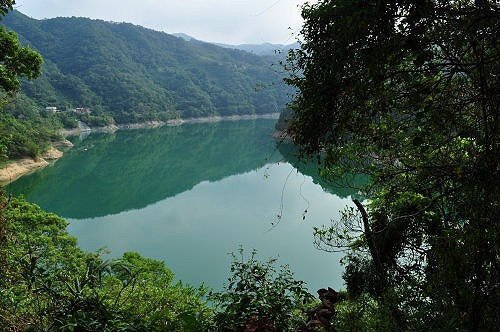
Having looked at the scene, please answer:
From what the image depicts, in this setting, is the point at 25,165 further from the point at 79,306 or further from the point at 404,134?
the point at 404,134

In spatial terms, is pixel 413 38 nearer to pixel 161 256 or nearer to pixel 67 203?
pixel 161 256

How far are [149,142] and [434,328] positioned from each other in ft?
209

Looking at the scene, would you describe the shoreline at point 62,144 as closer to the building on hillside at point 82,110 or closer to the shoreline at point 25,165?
the shoreline at point 25,165

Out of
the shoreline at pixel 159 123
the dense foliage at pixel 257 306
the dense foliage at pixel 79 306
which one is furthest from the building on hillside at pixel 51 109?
the dense foliage at pixel 257 306

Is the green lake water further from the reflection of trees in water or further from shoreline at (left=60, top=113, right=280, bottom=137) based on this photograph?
shoreline at (left=60, top=113, right=280, bottom=137)

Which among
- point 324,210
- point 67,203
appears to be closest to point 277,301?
point 324,210

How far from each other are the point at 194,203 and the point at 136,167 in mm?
19597

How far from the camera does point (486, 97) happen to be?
2434mm

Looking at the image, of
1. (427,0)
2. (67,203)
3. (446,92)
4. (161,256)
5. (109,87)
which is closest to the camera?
(427,0)

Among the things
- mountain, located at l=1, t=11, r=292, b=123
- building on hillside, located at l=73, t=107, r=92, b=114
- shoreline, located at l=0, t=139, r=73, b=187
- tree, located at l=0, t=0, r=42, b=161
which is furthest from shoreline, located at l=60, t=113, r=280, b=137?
tree, located at l=0, t=0, r=42, b=161

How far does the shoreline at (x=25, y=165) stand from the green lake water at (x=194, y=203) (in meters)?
0.73

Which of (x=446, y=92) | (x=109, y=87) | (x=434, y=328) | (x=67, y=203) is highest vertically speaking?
(x=109, y=87)

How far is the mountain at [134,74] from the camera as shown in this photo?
281 feet

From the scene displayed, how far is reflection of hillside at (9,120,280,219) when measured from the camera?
31.1 metres
